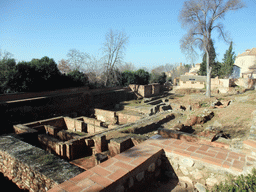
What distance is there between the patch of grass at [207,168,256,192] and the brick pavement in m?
0.12

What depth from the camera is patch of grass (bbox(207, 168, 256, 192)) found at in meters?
2.24

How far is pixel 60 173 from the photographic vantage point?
8.95 feet

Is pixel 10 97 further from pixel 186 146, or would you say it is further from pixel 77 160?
pixel 186 146

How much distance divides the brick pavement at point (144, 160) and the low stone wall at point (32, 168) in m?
0.51

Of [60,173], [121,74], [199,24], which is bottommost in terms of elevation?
[60,173]

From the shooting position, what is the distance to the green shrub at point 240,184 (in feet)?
7.33

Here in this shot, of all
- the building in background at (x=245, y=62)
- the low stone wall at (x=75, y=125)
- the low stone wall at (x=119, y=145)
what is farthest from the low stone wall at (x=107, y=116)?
the building in background at (x=245, y=62)

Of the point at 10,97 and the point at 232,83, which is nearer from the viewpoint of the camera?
the point at 10,97

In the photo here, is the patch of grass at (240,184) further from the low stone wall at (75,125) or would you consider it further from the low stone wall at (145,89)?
the low stone wall at (145,89)

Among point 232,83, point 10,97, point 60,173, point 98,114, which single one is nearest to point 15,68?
point 10,97

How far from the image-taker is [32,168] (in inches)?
117

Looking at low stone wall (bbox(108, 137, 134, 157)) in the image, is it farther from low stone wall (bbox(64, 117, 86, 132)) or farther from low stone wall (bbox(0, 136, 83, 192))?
low stone wall (bbox(64, 117, 86, 132))

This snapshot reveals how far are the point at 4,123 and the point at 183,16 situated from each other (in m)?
19.5

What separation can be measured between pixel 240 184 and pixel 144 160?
1.30 metres
